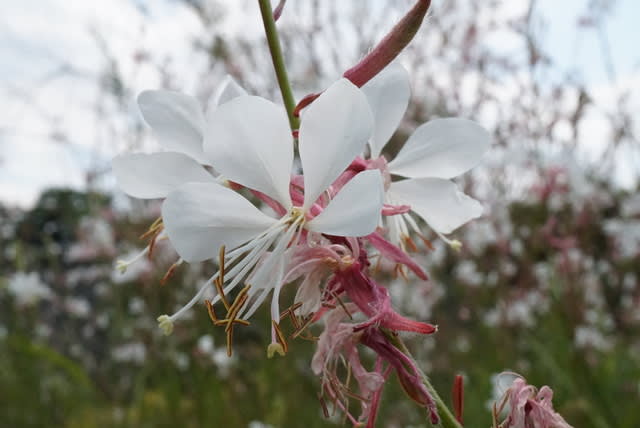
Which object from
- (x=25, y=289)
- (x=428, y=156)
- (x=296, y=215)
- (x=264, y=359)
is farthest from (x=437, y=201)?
(x=25, y=289)

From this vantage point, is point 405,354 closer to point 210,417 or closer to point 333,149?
point 333,149

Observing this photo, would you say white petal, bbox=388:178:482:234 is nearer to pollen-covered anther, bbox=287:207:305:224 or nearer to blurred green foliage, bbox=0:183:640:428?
pollen-covered anther, bbox=287:207:305:224

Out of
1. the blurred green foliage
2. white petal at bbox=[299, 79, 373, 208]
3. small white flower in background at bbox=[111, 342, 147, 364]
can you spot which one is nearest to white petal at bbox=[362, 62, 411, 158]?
white petal at bbox=[299, 79, 373, 208]

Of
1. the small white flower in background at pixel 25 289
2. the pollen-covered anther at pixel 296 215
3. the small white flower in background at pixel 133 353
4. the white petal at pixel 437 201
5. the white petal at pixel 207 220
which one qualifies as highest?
the white petal at pixel 207 220

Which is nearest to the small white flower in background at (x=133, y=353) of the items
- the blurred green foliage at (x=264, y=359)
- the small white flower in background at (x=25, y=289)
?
the blurred green foliage at (x=264, y=359)

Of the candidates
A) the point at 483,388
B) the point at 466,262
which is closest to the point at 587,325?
the point at 466,262

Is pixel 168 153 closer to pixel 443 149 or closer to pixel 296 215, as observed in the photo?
pixel 296 215

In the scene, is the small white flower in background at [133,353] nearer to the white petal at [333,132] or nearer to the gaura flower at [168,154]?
the gaura flower at [168,154]

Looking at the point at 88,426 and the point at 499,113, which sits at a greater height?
the point at 499,113
